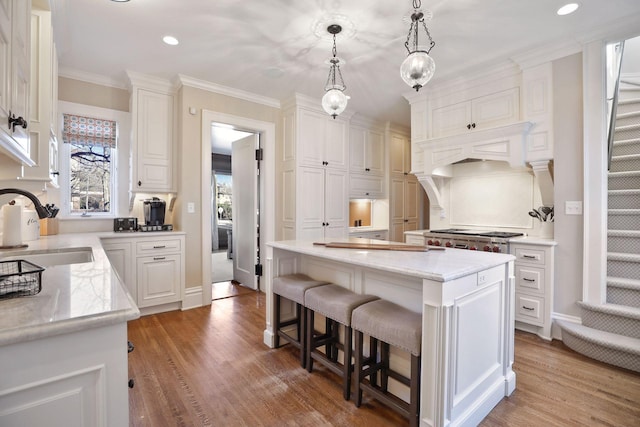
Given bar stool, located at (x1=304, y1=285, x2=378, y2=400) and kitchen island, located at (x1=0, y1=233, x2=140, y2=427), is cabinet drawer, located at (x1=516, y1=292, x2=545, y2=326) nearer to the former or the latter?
bar stool, located at (x1=304, y1=285, x2=378, y2=400)

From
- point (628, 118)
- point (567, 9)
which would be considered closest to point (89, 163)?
point (567, 9)

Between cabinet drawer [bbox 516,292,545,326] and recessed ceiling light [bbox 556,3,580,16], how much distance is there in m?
2.45

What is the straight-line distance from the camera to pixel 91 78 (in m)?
3.54

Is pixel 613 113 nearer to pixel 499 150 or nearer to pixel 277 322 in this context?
pixel 499 150

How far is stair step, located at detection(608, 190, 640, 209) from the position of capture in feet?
9.77

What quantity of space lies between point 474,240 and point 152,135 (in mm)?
3857

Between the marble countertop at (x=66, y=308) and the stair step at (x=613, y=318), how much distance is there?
3.38 m

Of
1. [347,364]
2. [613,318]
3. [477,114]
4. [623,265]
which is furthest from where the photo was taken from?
[477,114]

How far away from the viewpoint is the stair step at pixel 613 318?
242cm

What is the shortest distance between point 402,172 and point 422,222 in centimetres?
114

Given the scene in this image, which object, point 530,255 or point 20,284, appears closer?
point 20,284

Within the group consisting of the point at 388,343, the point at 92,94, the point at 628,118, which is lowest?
the point at 388,343

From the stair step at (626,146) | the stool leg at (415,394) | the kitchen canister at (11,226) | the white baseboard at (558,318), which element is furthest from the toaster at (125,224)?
the stair step at (626,146)

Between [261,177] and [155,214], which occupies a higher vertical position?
[261,177]
